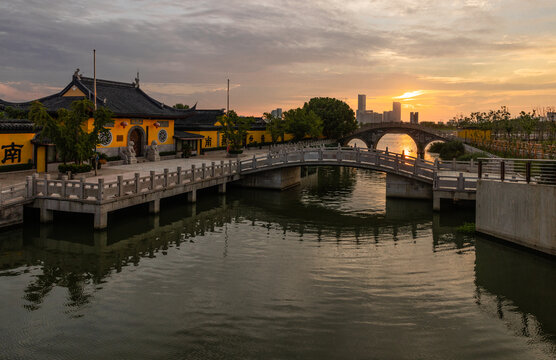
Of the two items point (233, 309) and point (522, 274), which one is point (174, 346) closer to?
point (233, 309)

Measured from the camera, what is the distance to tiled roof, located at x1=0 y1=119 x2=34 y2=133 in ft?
88.4

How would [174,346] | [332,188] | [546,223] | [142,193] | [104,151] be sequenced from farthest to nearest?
Answer: [332,188] < [104,151] < [142,193] < [546,223] < [174,346]

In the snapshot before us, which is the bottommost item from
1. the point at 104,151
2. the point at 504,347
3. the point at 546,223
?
the point at 504,347

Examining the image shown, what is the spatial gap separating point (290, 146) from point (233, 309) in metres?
44.5

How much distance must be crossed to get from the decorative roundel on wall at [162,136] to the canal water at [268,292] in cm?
1884

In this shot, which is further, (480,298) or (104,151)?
(104,151)

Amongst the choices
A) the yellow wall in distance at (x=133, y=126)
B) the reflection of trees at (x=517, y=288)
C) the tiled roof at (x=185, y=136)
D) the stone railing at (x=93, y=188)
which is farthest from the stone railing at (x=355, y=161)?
the tiled roof at (x=185, y=136)

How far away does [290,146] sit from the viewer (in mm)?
56500

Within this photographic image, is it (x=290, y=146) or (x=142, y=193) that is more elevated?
(x=290, y=146)

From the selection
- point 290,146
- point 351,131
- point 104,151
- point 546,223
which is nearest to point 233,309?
point 546,223

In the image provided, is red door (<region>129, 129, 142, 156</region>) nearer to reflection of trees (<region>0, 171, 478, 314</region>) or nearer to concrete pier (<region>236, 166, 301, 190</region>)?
concrete pier (<region>236, 166, 301, 190</region>)

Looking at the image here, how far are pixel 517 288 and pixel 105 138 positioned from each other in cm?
2937

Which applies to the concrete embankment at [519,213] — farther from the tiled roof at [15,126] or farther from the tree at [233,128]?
the tree at [233,128]

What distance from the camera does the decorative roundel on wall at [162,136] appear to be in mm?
41800
